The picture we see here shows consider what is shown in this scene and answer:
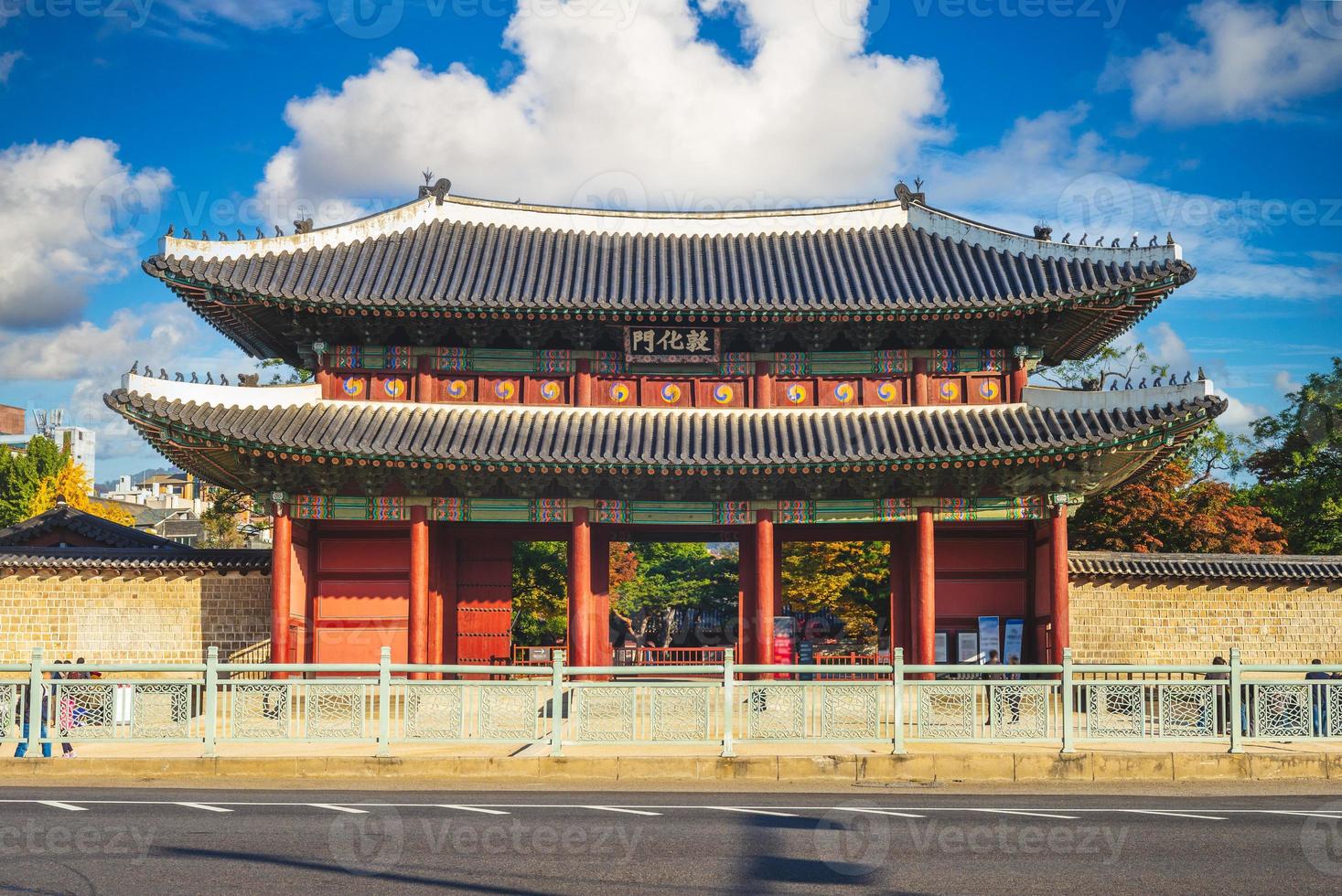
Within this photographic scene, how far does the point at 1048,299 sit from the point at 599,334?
335 inches

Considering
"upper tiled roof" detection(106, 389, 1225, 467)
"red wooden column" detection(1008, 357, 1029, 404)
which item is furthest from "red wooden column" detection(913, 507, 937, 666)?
"red wooden column" detection(1008, 357, 1029, 404)

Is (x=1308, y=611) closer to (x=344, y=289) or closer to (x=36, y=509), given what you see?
(x=344, y=289)

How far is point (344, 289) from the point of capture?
→ 23.4m

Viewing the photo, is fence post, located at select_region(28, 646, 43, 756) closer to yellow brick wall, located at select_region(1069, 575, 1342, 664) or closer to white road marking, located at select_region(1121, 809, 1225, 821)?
white road marking, located at select_region(1121, 809, 1225, 821)

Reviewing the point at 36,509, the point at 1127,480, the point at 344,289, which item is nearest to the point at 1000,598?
the point at 1127,480

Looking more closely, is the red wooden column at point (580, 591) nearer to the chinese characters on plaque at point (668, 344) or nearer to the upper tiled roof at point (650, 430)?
the upper tiled roof at point (650, 430)

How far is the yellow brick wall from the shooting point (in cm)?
2433

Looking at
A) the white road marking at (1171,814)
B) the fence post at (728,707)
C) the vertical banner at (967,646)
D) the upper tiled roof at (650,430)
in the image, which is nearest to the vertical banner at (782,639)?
the vertical banner at (967,646)

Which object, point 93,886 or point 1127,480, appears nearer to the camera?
point 93,886

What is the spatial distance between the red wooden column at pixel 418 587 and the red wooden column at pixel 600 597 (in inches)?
129

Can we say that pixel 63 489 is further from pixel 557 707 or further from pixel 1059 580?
pixel 1059 580

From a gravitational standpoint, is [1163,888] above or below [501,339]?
below

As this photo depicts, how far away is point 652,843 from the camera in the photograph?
36.9 ft

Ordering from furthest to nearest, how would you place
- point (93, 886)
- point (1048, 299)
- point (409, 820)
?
1. point (1048, 299)
2. point (409, 820)
3. point (93, 886)
